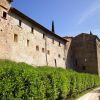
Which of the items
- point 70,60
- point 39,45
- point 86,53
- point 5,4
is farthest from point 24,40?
point 86,53

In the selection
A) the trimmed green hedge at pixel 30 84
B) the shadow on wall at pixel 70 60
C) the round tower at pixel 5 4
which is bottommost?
the trimmed green hedge at pixel 30 84

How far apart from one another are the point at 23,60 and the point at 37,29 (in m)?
8.77

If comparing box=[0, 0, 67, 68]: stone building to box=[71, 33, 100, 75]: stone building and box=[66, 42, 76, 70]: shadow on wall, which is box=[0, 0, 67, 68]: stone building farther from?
box=[71, 33, 100, 75]: stone building

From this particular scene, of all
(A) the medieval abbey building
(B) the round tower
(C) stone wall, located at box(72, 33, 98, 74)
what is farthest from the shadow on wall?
(B) the round tower

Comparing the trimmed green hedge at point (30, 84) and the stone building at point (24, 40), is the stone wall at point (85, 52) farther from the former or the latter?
the trimmed green hedge at point (30, 84)

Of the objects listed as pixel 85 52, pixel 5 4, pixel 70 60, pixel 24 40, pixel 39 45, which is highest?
pixel 5 4

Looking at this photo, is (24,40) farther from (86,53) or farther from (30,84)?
(86,53)

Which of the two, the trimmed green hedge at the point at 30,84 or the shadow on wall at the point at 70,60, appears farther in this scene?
the shadow on wall at the point at 70,60

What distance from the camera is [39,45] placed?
4119 centimetres

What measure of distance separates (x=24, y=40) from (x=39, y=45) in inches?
234

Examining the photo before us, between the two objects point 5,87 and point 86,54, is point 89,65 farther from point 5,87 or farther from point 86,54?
point 5,87

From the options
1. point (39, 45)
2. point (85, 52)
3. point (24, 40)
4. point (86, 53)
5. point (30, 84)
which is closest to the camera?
point (30, 84)

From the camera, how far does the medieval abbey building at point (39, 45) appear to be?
3170 cm

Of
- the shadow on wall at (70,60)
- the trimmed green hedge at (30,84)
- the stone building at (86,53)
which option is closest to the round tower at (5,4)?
the trimmed green hedge at (30,84)
